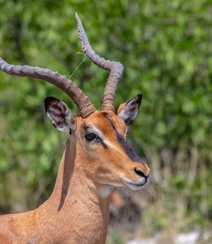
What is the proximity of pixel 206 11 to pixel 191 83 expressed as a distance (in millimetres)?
1114

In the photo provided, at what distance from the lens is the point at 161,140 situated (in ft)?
38.7

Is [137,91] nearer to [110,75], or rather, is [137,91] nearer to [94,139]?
[110,75]

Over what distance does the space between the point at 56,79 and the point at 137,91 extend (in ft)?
17.0

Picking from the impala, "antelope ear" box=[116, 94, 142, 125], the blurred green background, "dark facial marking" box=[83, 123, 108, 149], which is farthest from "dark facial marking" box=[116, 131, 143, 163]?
the blurred green background

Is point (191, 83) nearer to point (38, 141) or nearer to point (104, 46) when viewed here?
point (104, 46)

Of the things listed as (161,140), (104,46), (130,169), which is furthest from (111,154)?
(161,140)

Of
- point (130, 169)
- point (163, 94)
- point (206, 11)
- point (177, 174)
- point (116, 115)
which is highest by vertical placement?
point (206, 11)

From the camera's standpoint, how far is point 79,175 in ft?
20.3

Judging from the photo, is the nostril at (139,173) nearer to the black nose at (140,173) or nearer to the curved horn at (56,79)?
the black nose at (140,173)

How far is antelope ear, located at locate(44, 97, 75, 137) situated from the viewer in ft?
20.5

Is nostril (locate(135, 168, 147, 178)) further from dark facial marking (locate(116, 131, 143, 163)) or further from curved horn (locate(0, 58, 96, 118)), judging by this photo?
curved horn (locate(0, 58, 96, 118))

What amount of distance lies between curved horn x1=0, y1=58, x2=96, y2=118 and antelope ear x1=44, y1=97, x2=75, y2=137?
4.3 inches

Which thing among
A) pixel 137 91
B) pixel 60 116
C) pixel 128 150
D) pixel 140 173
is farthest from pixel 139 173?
pixel 137 91

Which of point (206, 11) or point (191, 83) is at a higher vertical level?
point (206, 11)
